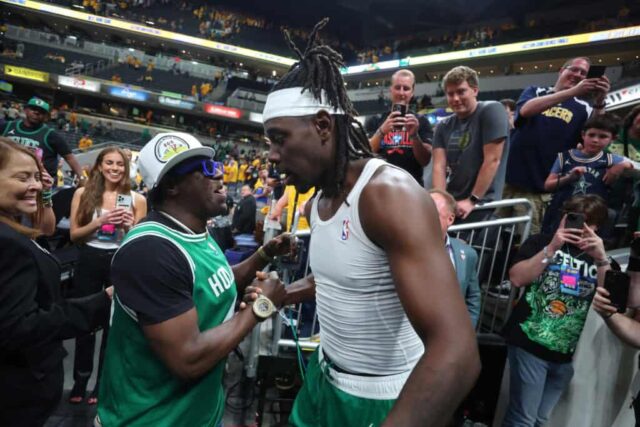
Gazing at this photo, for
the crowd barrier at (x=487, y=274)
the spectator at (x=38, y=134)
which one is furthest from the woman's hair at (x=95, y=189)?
the crowd barrier at (x=487, y=274)

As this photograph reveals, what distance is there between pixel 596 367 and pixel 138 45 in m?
→ 42.9

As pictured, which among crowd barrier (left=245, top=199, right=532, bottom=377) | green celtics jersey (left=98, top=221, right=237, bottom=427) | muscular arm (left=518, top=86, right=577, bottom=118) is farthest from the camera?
crowd barrier (left=245, top=199, right=532, bottom=377)

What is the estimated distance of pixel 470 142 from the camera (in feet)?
11.3

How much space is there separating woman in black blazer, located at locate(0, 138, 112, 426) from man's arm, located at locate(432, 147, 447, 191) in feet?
9.08

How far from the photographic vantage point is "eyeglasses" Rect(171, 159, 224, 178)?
1763 millimetres

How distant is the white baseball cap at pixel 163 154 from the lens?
5.65 feet

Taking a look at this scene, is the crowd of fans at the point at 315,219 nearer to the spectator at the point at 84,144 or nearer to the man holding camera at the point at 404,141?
the man holding camera at the point at 404,141

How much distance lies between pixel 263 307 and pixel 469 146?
8.45 feet

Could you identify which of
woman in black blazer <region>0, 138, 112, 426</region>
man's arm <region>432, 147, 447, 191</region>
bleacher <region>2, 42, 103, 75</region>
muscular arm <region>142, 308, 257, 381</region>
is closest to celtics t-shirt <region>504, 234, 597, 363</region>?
man's arm <region>432, 147, 447, 191</region>

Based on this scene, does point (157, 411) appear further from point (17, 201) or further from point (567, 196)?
point (567, 196)

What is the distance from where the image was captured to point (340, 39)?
38.2 meters

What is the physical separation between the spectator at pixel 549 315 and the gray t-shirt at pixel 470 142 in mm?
770

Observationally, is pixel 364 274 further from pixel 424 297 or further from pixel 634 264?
pixel 634 264

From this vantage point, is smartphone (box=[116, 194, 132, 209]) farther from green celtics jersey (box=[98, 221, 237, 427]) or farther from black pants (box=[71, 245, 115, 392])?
green celtics jersey (box=[98, 221, 237, 427])
